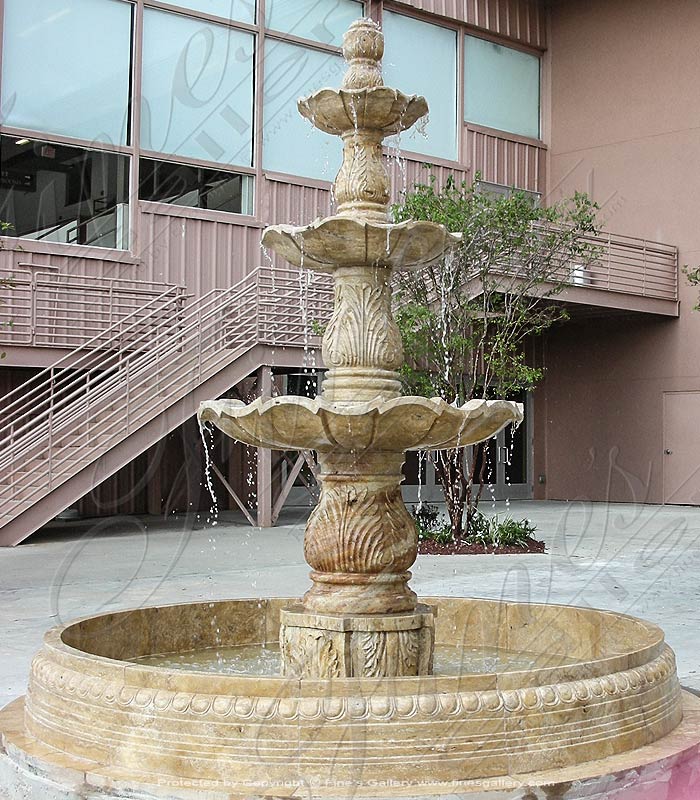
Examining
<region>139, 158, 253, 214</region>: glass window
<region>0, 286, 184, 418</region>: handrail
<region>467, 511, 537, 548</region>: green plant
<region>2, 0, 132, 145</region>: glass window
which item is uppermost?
<region>2, 0, 132, 145</region>: glass window

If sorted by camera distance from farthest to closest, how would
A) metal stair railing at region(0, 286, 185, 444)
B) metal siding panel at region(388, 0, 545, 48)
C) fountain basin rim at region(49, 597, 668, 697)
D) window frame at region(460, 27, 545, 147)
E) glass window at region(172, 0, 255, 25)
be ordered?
window frame at region(460, 27, 545, 147), metal siding panel at region(388, 0, 545, 48), glass window at region(172, 0, 255, 25), metal stair railing at region(0, 286, 185, 444), fountain basin rim at region(49, 597, 668, 697)

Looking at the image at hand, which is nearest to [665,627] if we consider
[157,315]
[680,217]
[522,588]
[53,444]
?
[522,588]

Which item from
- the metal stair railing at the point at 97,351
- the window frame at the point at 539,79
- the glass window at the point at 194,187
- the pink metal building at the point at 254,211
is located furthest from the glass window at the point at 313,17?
the metal stair railing at the point at 97,351

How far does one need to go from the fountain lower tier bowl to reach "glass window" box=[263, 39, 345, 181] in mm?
18842

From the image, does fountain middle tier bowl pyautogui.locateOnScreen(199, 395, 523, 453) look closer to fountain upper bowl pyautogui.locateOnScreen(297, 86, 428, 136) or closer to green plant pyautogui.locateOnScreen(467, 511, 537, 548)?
fountain upper bowl pyautogui.locateOnScreen(297, 86, 428, 136)

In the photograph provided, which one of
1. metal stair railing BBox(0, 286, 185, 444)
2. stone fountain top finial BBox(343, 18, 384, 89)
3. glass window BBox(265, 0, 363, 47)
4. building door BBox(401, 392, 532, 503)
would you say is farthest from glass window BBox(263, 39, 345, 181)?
stone fountain top finial BBox(343, 18, 384, 89)

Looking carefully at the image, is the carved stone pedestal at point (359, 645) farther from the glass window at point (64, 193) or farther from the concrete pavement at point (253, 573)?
the glass window at point (64, 193)

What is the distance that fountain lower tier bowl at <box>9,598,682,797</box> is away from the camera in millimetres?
4277

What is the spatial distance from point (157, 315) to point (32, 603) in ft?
34.3

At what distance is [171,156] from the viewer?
21344mm

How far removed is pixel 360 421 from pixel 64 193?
53.3 feet

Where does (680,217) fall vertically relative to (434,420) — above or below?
above

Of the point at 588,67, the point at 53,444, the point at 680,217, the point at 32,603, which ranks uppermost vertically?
the point at 588,67

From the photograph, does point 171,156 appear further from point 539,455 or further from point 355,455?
point 355,455
